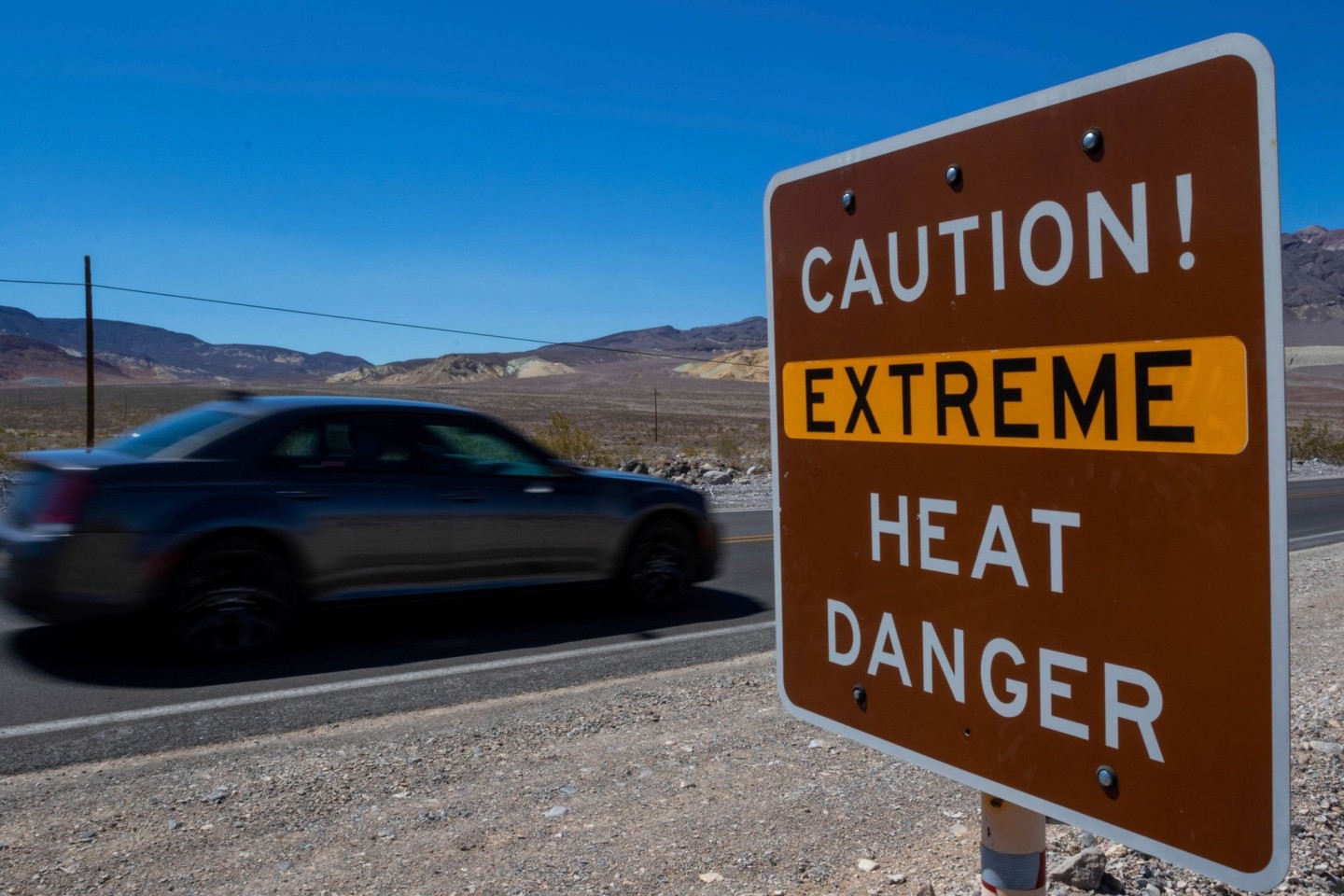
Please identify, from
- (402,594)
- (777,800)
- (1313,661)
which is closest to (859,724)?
(777,800)

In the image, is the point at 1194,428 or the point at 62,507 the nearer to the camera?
the point at 1194,428

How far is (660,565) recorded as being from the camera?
8.46m

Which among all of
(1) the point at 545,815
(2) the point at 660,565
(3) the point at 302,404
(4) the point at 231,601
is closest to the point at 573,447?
(2) the point at 660,565

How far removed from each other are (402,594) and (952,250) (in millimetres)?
6451

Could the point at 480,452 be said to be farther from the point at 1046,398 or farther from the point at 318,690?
the point at 1046,398

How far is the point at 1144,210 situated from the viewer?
117 cm

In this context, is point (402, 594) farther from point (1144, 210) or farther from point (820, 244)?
point (1144, 210)

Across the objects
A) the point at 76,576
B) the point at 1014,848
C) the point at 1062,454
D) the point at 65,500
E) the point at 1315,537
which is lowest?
the point at 1315,537

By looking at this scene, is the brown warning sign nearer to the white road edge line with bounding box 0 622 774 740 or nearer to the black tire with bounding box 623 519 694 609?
the white road edge line with bounding box 0 622 774 740

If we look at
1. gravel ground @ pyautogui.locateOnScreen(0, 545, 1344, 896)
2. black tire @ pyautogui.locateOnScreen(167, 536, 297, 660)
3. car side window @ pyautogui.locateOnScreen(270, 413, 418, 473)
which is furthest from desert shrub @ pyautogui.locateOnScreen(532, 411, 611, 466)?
gravel ground @ pyautogui.locateOnScreen(0, 545, 1344, 896)

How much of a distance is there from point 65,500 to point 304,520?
4.54 ft

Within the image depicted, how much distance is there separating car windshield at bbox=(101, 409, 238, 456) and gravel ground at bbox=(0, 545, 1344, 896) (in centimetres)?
268

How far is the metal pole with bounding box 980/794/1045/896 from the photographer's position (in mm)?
1489

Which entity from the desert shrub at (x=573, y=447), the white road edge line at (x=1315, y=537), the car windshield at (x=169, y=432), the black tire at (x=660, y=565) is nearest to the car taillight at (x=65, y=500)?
the car windshield at (x=169, y=432)
